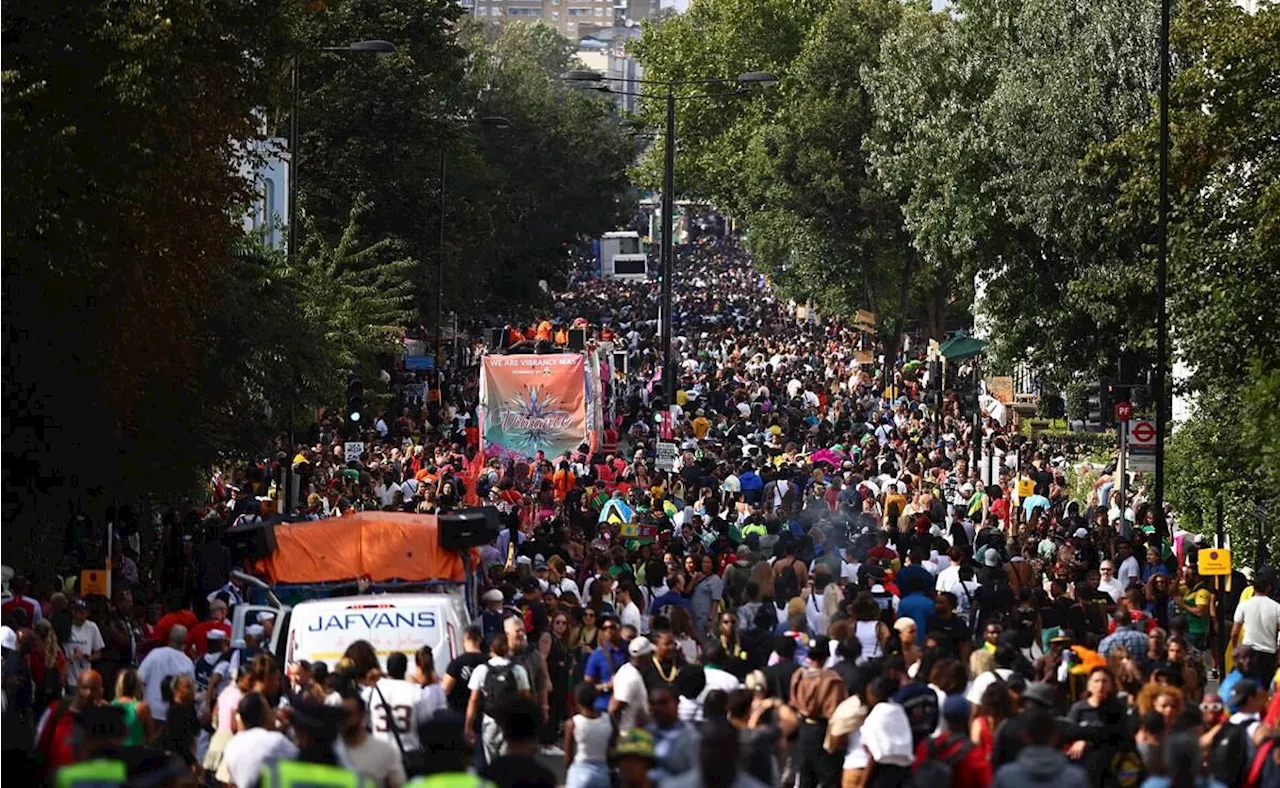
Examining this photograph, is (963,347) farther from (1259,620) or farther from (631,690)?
(631,690)

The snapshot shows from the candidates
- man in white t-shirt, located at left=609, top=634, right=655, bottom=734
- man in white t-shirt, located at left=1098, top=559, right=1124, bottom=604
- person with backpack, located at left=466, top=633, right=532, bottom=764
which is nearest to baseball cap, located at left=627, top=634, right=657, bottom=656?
man in white t-shirt, located at left=609, top=634, right=655, bottom=734

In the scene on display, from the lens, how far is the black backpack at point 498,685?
53.5 ft

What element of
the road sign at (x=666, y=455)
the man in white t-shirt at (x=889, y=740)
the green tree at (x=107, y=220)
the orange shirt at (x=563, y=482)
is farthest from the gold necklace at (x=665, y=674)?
the road sign at (x=666, y=455)

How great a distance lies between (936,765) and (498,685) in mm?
3992

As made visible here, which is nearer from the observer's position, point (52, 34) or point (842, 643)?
point (842, 643)

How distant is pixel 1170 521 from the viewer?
35094mm

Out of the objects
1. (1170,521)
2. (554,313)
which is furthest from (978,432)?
(554,313)

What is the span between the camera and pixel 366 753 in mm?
13023

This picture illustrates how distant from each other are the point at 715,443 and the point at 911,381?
1924 cm

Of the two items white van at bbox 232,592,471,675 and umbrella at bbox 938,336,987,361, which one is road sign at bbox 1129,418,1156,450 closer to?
white van at bbox 232,592,471,675

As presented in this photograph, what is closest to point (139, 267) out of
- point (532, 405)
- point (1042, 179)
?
point (532, 405)

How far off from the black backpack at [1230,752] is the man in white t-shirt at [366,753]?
14.0 ft

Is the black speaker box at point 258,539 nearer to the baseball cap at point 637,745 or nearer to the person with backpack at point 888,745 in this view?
the person with backpack at point 888,745

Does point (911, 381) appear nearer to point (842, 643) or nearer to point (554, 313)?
point (554, 313)
